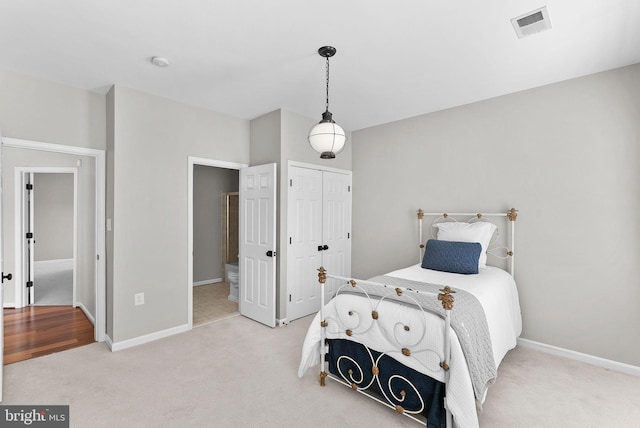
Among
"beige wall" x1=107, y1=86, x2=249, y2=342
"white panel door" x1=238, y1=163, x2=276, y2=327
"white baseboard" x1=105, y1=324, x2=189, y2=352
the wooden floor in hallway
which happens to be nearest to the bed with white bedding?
"white panel door" x1=238, y1=163, x2=276, y2=327

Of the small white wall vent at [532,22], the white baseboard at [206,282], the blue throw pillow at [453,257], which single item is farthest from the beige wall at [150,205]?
the small white wall vent at [532,22]

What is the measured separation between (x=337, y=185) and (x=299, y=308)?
187 cm

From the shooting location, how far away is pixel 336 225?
4.63 meters

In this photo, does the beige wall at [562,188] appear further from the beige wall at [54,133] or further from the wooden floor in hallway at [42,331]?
the wooden floor in hallway at [42,331]

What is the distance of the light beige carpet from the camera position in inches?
82.7

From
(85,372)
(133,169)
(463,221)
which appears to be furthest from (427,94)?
(85,372)

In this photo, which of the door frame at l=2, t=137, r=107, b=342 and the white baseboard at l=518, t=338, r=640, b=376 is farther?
the door frame at l=2, t=137, r=107, b=342

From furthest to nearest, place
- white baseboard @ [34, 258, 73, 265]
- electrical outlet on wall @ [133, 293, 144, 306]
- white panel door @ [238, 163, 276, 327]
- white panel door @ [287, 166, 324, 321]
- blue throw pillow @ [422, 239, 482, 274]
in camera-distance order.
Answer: white baseboard @ [34, 258, 73, 265] < white panel door @ [287, 166, 324, 321] < white panel door @ [238, 163, 276, 327] < electrical outlet on wall @ [133, 293, 144, 306] < blue throw pillow @ [422, 239, 482, 274]

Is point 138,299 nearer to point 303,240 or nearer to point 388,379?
point 303,240

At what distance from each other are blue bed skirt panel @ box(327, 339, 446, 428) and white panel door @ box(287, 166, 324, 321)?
1522mm

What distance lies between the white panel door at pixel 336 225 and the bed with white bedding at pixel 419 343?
1713 millimetres

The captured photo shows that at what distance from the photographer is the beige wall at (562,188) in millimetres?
2756

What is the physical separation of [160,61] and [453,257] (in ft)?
10.9

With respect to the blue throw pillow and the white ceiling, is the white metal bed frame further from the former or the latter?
the white ceiling
